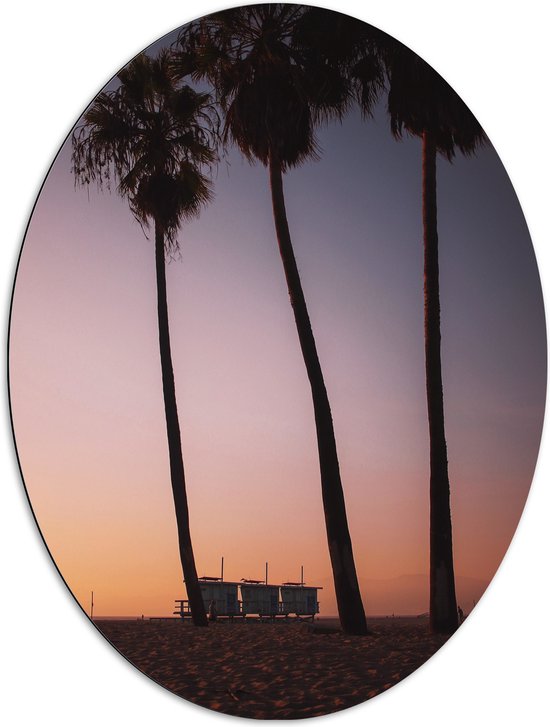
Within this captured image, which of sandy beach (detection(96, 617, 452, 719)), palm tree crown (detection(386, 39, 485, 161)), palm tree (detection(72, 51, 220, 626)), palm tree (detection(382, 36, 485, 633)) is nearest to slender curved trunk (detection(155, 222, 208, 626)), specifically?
palm tree (detection(72, 51, 220, 626))

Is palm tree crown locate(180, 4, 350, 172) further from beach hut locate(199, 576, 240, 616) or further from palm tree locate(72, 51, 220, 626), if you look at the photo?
beach hut locate(199, 576, 240, 616)

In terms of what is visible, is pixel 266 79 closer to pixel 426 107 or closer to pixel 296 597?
pixel 426 107

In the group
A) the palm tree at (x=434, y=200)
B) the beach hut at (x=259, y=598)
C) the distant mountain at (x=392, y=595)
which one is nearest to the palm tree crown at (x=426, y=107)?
the palm tree at (x=434, y=200)

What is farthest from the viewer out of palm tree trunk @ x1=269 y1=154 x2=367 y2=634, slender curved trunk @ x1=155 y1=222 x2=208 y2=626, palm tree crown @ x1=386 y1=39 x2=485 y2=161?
palm tree crown @ x1=386 y1=39 x2=485 y2=161

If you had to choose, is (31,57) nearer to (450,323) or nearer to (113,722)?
(450,323)

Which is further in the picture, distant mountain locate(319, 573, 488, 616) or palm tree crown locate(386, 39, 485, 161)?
palm tree crown locate(386, 39, 485, 161)

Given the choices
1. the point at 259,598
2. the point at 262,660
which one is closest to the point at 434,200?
the point at 259,598
